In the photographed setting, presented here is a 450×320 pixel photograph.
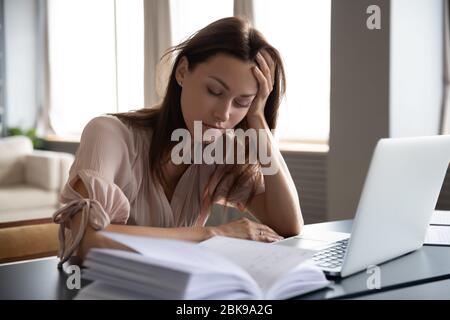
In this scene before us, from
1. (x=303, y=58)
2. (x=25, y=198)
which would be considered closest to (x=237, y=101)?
(x=303, y=58)

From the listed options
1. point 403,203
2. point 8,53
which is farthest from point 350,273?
point 8,53

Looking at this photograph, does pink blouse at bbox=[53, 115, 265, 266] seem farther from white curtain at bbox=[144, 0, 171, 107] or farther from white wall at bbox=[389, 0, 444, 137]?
white curtain at bbox=[144, 0, 171, 107]

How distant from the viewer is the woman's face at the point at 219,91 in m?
1.53

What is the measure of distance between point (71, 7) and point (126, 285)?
612cm

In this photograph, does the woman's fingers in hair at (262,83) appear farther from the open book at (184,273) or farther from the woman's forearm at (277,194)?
the open book at (184,273)

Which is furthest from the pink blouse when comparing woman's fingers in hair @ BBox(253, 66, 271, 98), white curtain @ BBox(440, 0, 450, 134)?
white curtain @ BBox(440, 0, 450, 134)

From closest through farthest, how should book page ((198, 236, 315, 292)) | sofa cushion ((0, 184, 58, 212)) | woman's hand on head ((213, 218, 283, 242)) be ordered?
book page ((198, 236, 315, 292)), woman's hand on head ((213, 218, 283, 242)), sofa cushion ((0, 184, 58, 212))

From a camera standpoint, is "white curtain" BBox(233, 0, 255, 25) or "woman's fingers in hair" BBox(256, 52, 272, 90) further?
"white curtain" BBox(233, 0, 255, 25)

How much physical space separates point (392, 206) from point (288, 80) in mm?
3222

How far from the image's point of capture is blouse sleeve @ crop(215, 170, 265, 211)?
188 cm

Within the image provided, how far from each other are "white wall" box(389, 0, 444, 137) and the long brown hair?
175cm

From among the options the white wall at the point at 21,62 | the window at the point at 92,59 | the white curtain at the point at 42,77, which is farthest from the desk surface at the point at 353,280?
the white wall at the point at 21,62

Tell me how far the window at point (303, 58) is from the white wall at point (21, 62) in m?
3.47

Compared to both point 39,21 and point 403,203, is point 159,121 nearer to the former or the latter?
point 403,203
